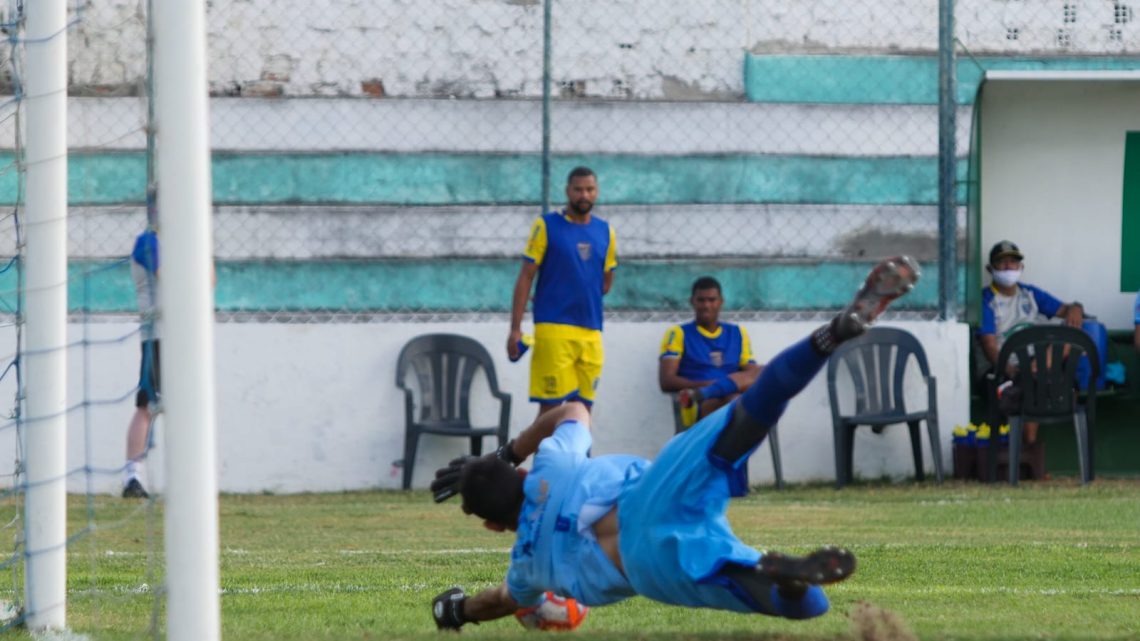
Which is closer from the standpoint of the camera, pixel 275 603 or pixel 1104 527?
pixel 275 603

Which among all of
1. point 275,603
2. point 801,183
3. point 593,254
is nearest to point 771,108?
point 801,183

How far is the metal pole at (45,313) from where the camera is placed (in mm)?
5918

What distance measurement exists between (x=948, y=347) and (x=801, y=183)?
1.72 metres

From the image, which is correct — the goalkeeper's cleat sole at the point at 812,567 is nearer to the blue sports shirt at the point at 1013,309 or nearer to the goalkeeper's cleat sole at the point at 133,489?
the goalkeeper's cleat sole at the point at 133,489

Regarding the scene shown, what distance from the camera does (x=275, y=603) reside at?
268 inches

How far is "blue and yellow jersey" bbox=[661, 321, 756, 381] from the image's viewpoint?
1322 centimetres

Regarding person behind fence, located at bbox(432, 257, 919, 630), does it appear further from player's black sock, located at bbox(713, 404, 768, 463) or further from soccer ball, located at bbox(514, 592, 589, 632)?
soccer ball, located at bbox(514, 592, 589, 632)

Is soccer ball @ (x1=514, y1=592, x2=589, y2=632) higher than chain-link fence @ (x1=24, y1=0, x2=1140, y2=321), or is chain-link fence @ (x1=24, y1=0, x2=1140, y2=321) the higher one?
chain-link fence @ (x1=24, y1=0, x2=1140, y2=321)

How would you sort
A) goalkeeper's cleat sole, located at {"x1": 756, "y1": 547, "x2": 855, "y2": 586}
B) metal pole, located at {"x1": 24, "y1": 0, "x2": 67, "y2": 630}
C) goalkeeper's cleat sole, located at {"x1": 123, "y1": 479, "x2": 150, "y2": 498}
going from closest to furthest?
1. goalkeeper's cleat sole, located at {"x1": 756, "y1": 547, "x2": 855, "y2": 586}
2. metal pole, located at {"x1": 24, "y1": 0, "x2": 67, "y2": 630}
3. goalkeeper's cleat sole, located at {"x1": 123, "y1": 479, "x2": 150, "y2": 498}

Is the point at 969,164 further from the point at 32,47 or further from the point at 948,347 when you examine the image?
the point at 32,47

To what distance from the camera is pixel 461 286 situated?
13.7 metres

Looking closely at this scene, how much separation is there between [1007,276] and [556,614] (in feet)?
28.3

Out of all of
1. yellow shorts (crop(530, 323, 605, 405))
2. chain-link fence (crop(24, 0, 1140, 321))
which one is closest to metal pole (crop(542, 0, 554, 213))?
chain-link fence (crop(24, 0, 1140, 321))

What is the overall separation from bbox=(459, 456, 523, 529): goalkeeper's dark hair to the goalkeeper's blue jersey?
0.05 meters
